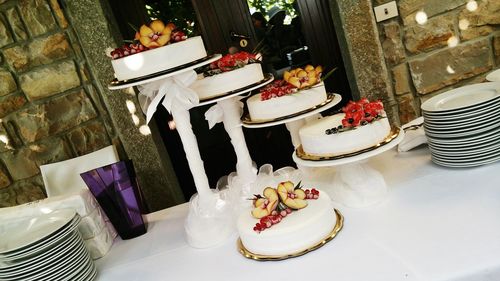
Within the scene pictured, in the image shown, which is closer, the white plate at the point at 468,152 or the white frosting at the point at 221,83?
the white plate at the point at 468,152

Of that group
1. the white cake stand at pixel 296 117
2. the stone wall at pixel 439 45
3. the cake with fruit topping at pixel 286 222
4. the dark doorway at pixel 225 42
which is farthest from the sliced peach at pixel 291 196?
the dark doorway at pixel 225 42

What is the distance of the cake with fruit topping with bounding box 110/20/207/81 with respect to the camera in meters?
1.11

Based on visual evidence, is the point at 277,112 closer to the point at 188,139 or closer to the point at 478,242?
the point at 188,139

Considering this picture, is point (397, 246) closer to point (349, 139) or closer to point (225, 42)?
point (349, 139)

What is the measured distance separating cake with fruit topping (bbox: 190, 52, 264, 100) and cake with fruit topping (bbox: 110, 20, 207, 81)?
152 millimetres

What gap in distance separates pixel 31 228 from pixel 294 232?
80 cm

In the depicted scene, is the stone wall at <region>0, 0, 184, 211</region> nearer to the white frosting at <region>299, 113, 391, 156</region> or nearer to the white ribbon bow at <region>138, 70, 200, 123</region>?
the white ribbon bow at <region>138, 70, 200, 123</region>

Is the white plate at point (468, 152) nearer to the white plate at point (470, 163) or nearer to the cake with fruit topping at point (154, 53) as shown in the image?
the white plate at point (470, 163)

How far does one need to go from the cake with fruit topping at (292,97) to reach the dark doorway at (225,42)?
153 centimetres

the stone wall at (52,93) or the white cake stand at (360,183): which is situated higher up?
the stone wall at (52,93)

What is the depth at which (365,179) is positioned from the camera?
1.11 meters

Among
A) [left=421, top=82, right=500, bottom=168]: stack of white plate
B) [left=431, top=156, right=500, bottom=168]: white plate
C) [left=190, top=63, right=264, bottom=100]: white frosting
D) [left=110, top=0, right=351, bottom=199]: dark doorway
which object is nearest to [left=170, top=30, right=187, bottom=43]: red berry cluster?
[left=190, top=63, right=264, bottom=100]: white frosting

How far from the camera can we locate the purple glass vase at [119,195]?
1276 mm

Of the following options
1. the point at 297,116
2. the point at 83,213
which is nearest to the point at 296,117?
the point at 297,116
